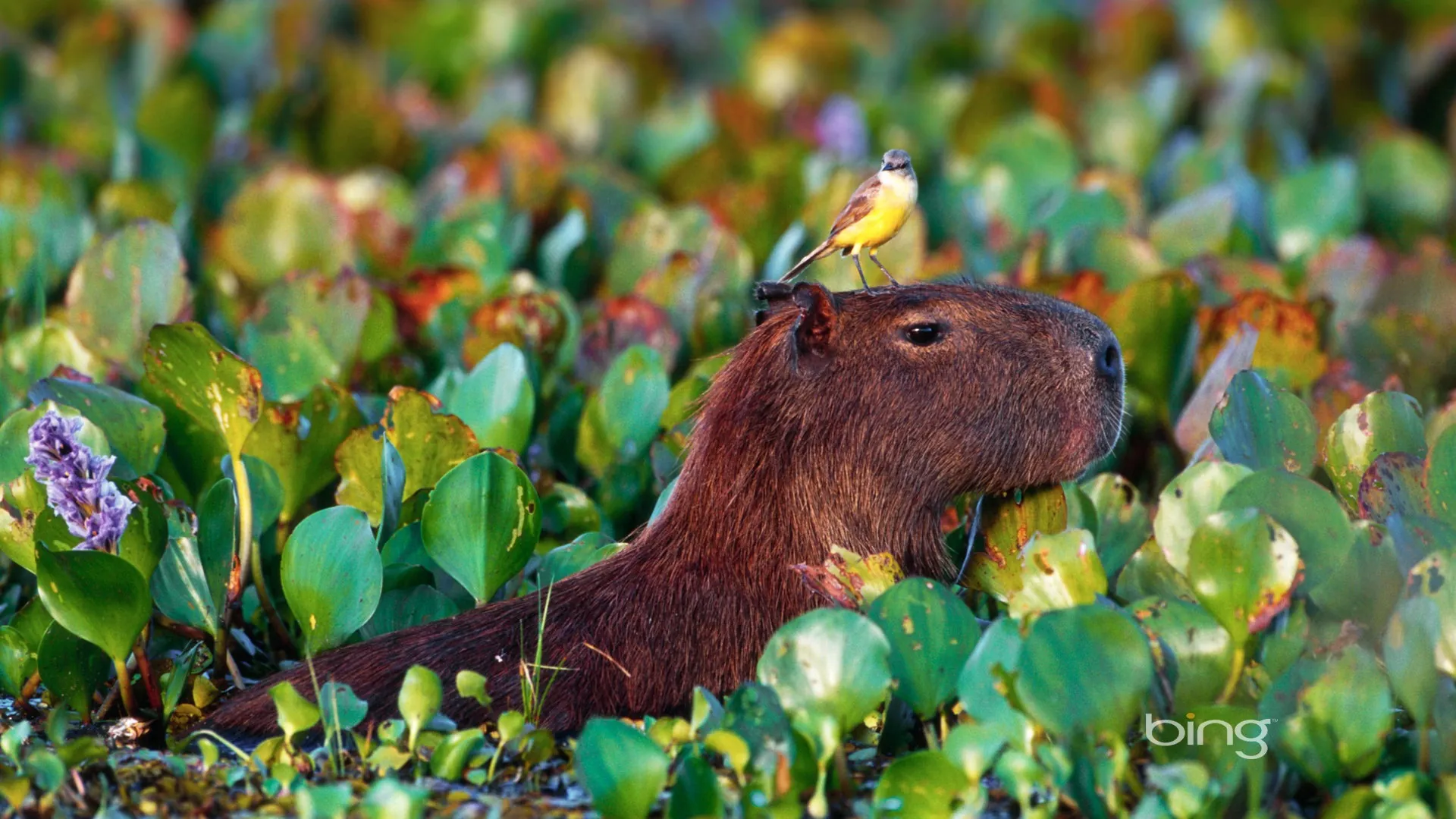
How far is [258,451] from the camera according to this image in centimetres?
491

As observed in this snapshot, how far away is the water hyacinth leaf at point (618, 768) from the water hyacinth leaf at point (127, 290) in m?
2.92

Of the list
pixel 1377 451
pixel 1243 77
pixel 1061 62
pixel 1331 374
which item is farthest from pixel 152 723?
pixel 1061 62

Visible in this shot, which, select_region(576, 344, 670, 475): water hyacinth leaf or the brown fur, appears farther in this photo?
select_region(576, 344, 670, 475): water hyacinth leaf

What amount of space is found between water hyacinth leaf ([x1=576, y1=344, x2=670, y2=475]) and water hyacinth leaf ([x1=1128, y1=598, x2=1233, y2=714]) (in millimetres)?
1930

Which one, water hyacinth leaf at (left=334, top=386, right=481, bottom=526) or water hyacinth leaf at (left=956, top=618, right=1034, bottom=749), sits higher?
water hyacinth leaf at (left=334, top=386, right=481, bottom=526)

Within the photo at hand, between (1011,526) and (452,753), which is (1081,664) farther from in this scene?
(452,753)

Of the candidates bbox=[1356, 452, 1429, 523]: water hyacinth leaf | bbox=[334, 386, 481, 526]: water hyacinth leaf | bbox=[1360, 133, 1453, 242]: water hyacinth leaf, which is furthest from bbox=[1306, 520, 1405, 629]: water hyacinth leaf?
bbox=[1360, 133, 1453, 242]: water hyacinth leaf

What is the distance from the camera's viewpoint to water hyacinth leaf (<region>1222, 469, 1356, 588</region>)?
3865 millimetres

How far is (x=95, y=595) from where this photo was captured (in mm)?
4023

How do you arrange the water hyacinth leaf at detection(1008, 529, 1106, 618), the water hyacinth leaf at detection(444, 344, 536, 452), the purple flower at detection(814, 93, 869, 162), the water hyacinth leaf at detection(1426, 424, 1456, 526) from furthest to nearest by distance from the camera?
1. the purple flower at detection(814, 93, 869, 162)
2. the water hyacinth leaf at detection(444, 344, 536, 452)
3. the water hyacinth leaf at detection(1426, 424, 1456, 526)
4. the water hyacinth leaf at detection(1008, 529, 1106, 618)

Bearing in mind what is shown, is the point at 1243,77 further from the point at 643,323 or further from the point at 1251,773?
the point at 1251,773

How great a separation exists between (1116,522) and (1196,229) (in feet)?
9.51

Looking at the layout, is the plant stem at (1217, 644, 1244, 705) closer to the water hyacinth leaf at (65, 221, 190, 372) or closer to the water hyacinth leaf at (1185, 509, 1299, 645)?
the water hyacinth leaf at (1185, 509, 1299, 645)

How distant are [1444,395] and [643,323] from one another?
2773mm
